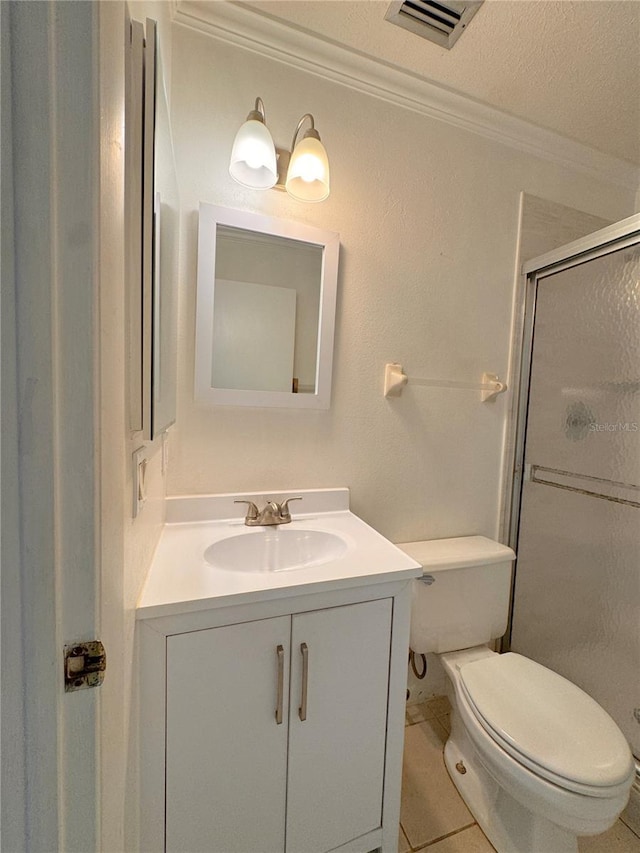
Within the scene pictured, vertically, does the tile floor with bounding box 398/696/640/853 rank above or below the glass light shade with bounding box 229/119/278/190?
below

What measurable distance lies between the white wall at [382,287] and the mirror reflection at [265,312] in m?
0.09

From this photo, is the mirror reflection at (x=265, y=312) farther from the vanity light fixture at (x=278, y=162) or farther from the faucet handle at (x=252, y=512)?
the faucet handle at (x=252, y=512)

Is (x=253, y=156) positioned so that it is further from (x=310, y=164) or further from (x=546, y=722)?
(x=546, y=722)

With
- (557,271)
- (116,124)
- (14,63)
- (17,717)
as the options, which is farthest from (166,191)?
(557,271)

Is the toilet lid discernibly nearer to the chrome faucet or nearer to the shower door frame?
the shower door frame

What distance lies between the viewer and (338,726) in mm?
838

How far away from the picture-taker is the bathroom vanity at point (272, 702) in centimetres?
70

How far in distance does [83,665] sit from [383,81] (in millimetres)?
1768

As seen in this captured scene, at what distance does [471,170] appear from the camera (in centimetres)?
138

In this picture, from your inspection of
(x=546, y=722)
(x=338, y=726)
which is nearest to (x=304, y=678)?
(x=338, y=726)

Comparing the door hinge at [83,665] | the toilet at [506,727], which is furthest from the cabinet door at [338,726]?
the door hinge at [83,665]

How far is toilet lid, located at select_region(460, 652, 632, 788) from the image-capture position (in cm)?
81

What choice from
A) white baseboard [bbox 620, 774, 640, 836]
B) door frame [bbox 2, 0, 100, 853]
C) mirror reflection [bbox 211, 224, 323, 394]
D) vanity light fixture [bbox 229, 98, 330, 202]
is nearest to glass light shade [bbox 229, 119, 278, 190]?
vanity light fixture [bbox 229, 98, 330, 202]

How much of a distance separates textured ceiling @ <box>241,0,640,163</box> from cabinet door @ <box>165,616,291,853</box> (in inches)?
66.7
